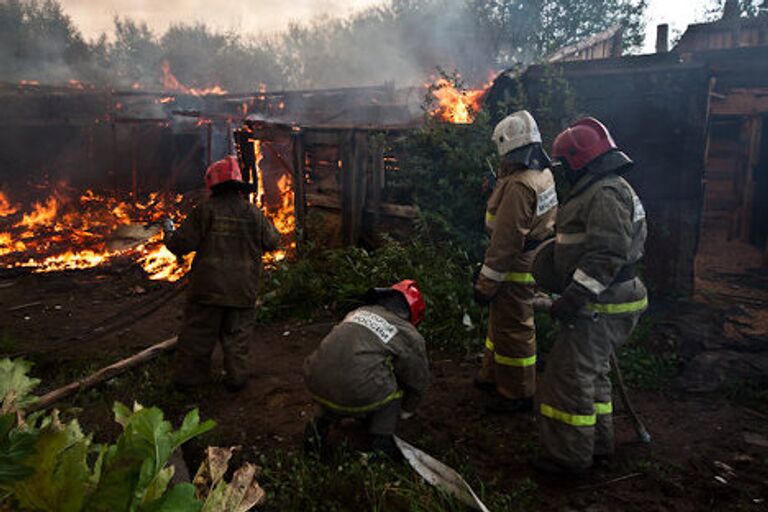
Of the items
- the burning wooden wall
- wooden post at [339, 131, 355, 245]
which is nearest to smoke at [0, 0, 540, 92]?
the burning wooden wall

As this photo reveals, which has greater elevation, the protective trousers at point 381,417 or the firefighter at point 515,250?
→ the firefighter at point 515,250

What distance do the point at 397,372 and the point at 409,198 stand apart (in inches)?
179

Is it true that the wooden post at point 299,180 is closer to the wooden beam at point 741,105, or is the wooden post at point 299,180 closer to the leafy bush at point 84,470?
the wooden beam at point 741,105

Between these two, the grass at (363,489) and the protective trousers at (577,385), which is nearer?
the grass at (363,489)

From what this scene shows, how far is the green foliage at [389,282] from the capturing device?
6500mm

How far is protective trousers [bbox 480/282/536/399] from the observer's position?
481 cm

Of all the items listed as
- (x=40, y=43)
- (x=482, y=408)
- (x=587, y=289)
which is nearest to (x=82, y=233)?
(x=482, y=408)

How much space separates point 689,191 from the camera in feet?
21.9

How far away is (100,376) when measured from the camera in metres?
5.23

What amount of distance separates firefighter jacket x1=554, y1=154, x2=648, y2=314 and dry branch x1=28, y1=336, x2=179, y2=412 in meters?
3.56

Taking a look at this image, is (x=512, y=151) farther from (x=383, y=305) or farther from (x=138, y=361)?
(x=138, y=361)

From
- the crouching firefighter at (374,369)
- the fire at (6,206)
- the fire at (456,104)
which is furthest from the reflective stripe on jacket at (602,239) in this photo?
the fire at (6,206)

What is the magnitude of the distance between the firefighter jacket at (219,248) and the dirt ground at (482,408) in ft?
3.11

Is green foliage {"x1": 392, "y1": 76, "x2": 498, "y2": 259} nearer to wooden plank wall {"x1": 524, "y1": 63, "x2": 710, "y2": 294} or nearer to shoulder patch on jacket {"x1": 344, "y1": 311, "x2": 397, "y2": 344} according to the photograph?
wooden plank wall {"x1": 524, "y1": 63, "x2": 710, "y2": 294}
